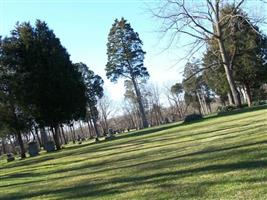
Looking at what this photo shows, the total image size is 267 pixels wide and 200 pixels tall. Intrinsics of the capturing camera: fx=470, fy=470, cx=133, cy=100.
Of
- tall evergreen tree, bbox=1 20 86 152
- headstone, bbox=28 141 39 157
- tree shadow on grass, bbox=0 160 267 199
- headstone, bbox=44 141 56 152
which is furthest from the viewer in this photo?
headstone, bbox=44 141 56 152

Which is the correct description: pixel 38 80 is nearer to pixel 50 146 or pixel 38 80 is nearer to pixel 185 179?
pixel 50 146

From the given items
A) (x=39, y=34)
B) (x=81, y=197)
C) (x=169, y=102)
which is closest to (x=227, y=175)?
(x=81, y=197)

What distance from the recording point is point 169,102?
4478 inches

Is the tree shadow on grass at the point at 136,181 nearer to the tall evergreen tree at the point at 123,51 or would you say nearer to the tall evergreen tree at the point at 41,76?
the tall evergreen tree at the point at 41,76

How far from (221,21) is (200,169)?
2923cm

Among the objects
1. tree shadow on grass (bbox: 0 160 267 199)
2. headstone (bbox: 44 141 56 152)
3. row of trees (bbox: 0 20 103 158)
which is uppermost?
row of trees (bbox: 0 20 103 158)

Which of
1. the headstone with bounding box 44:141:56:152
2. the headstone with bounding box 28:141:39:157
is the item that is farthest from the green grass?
the headstone with bounding box 44:141:56:152

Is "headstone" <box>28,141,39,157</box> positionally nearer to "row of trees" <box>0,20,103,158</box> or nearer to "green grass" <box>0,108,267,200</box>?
"row of trees" <box>0,20,103,158</box>

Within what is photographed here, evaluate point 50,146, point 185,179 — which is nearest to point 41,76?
point 50,146

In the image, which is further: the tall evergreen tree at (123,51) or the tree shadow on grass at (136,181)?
the tall evergreen tree at (123,51)

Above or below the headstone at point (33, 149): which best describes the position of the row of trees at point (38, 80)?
above

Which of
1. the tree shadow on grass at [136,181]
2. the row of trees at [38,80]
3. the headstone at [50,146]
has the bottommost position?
the tree shadow on grass at [136,181]

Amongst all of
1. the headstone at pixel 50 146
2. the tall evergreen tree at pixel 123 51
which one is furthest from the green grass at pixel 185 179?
the tall evergreen tree at pixel 123 51

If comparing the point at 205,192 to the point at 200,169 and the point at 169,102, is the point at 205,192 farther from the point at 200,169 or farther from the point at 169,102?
the point at 169,102
